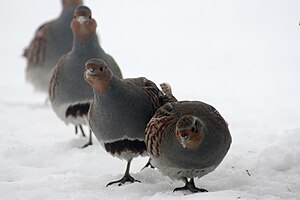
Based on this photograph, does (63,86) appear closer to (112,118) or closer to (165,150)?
(112,118)

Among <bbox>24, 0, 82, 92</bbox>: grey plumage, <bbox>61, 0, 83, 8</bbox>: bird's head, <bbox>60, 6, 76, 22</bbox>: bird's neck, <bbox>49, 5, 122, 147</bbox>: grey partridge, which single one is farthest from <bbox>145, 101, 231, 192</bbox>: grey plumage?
<bbox>61, 0, 83, 8</bbox>: bird's head

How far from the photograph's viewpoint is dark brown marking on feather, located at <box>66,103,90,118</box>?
5.80 metres

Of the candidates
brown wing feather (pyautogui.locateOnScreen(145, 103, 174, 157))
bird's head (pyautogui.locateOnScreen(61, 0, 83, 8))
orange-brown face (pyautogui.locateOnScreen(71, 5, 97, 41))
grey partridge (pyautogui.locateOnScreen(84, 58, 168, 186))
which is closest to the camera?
brown wing feather (pyautogui.locateOnScreen(145, 103, 174, 157))

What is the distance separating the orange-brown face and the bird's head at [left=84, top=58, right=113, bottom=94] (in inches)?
56.9

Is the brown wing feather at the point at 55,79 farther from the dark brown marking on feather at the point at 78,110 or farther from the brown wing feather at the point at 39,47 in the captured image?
the brown wing feather at the point at 39,47

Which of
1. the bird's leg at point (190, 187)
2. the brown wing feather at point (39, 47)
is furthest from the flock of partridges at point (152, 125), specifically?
the brown wing feather at point (39, 47)

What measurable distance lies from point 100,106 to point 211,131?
0.90 m

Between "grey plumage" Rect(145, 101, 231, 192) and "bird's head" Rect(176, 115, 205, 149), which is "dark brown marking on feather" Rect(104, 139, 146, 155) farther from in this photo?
"bird's head" Rect(176, 115, 205, 149)

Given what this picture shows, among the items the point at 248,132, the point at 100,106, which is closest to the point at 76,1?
the point at 248,132

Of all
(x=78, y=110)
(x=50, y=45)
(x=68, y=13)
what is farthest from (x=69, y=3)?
(x=78, y=110)

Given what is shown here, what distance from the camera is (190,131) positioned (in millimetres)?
3861

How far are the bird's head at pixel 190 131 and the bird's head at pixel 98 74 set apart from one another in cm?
75

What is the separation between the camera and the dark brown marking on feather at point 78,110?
19.0 ft

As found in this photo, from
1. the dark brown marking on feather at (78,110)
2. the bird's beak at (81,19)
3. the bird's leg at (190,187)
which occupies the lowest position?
the bird's leg at (190,187)
